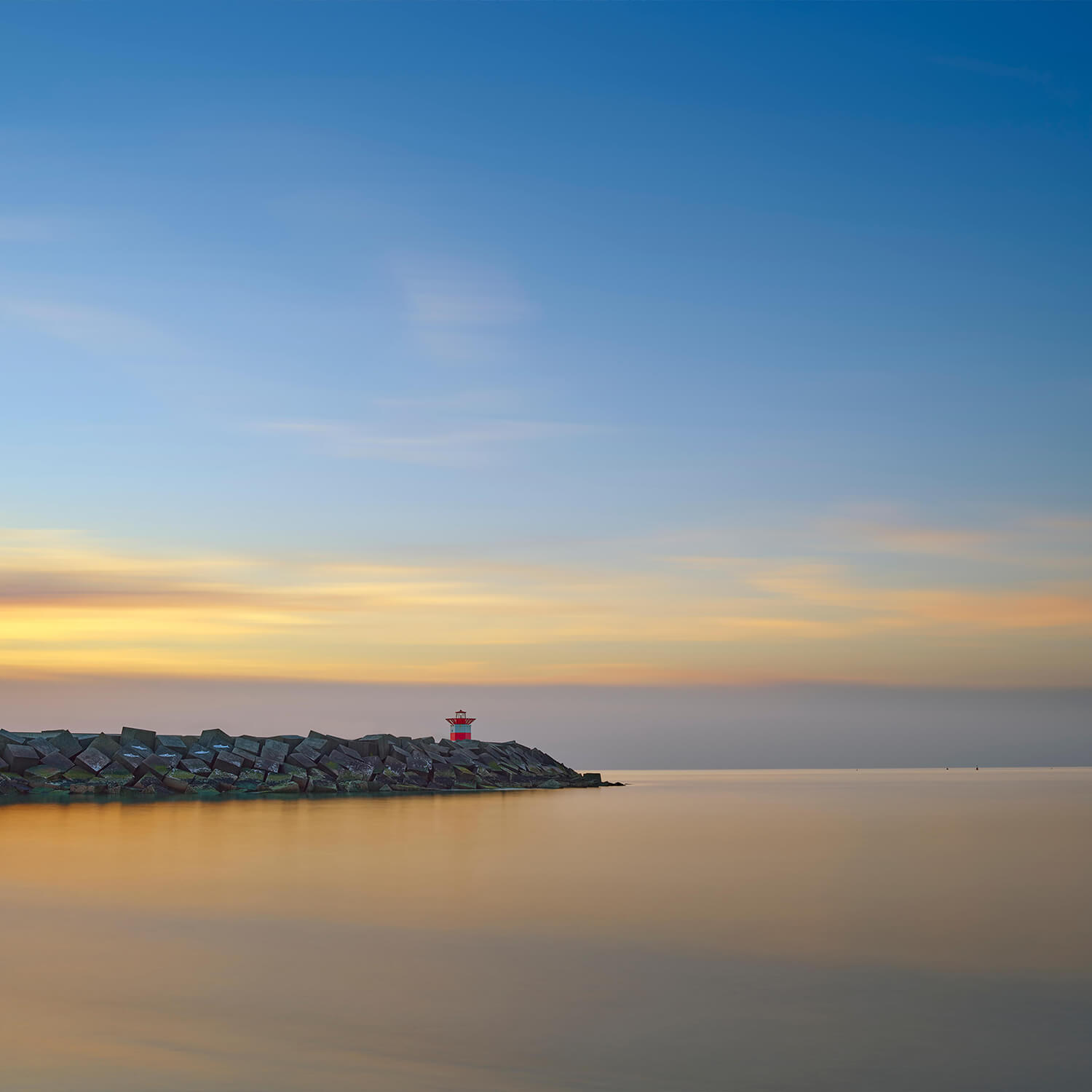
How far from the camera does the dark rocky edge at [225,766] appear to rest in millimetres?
27531

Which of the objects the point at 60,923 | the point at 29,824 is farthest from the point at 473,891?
the point at 29,824

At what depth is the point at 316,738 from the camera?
33688 millimetres

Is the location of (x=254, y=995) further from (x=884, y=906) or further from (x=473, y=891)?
(x=884, y=906)

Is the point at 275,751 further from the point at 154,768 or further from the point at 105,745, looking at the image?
the point at 105,745

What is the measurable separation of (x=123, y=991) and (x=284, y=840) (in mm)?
9750

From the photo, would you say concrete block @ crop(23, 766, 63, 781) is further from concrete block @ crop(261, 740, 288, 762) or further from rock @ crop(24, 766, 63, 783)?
concrete block @ crop(261, 740, 288, 762)

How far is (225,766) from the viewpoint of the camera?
3028cm

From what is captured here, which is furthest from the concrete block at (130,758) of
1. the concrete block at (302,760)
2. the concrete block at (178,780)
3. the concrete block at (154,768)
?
the concrete block at (302,760)

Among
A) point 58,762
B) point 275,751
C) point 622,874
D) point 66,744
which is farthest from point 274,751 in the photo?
point 622,874

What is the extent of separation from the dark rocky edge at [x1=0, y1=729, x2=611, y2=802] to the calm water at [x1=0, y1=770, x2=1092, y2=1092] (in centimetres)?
1338

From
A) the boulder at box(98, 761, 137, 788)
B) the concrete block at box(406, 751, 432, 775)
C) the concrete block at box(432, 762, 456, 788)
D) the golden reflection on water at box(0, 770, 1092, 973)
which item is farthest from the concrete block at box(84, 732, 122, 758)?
the concrete block at box(432, 762, 456, 788)

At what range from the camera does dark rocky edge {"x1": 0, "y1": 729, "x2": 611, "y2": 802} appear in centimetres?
2753

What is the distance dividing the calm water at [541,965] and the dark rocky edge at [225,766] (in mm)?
13377

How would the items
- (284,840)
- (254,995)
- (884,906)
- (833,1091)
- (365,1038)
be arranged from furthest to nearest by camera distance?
(284,840), (884,906), (254,995), (365,1038), (833,1091)
